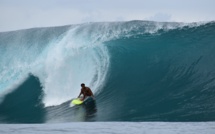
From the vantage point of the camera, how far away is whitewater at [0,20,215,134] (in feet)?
41.5

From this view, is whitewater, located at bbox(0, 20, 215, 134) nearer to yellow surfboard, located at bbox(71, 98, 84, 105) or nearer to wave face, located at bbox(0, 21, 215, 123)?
wave face, located at bbox(0, 21, 215, 123)

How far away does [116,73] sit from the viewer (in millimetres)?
17266

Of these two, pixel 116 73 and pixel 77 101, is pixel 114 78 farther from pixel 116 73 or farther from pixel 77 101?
pixel 77 101

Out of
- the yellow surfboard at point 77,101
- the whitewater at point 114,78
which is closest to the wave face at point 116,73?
the whitewater at point 114,78

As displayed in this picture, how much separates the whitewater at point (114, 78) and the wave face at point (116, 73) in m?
0.03

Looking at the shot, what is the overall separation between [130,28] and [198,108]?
856cm

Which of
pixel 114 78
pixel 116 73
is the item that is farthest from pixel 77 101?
pixel 116 73

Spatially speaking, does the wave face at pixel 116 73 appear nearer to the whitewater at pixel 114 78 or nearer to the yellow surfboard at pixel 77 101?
the whitewater at pixel 114 78

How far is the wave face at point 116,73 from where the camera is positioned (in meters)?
14.0

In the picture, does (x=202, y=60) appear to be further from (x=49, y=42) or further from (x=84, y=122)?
(x=49, y=42)

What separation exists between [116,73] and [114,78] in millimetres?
351

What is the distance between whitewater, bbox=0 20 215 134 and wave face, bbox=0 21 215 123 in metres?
0.03

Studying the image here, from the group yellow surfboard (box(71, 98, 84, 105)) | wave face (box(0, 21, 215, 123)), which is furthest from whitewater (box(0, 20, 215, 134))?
yellow surfboard (box(71, 98, 84, 105))

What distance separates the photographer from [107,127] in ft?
38.1
